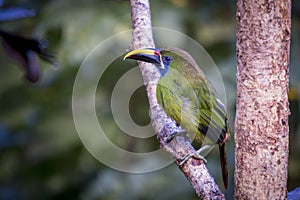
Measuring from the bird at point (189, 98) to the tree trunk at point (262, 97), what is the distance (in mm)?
228

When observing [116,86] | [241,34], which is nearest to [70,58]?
[116,86]

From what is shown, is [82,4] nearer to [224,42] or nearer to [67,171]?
[224,42]

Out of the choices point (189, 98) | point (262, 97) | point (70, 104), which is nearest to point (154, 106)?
point (189, 98)

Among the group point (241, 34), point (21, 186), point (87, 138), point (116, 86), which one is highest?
point (241, 34)

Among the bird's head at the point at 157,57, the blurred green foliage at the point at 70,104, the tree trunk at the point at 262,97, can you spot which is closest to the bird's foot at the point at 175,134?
the bird's head at the point at 157,57

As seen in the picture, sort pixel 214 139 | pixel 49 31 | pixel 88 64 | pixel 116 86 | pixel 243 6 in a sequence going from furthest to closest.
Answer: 1. pixel 116 86
2. pixel 88 64
3. pixel 49 31
4. pixel 214 139
5. pixel 243 6

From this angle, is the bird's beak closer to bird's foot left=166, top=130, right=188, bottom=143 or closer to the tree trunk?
bird's foot left=166, top=130, right=188, bottom=143

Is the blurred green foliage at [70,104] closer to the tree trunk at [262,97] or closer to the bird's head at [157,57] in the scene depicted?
the bird's head at [157,57]

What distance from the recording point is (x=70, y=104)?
8.64 ft

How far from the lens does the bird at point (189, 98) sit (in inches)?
53.1

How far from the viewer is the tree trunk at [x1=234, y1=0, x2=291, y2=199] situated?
105cm

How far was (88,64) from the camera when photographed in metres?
2.46

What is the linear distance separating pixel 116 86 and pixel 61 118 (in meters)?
0.26

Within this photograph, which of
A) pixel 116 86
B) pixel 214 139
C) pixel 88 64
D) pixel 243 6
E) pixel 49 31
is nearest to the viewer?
pixel 243 6
